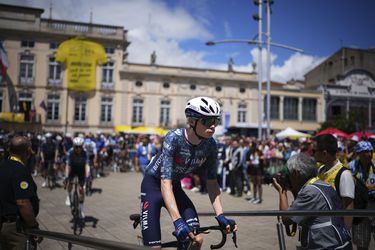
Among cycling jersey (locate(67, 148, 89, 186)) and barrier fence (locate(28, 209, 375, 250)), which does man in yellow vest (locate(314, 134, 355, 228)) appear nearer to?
barrier fence (locate(28, 209, 375, 250))

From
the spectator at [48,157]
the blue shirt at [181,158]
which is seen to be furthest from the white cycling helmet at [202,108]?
the spectator at [48,157]

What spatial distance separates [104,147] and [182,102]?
2765 cm

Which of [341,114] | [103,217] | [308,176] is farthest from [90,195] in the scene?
[341,114]

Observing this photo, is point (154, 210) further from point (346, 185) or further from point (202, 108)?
point (346, 185)

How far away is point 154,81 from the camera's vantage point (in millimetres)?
47281

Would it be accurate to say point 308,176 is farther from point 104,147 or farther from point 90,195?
point 104,147

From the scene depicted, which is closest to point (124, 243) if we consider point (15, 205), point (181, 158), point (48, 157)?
point (181, 158)

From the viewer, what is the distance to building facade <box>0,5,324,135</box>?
41.8m

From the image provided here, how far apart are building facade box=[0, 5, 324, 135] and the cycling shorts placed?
35.2 metres

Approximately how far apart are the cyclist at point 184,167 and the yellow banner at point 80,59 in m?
21.9

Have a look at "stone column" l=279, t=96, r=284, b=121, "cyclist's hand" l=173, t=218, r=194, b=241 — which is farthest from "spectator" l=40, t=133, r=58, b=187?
"stone column" l=279, t=96, r=284, b=121

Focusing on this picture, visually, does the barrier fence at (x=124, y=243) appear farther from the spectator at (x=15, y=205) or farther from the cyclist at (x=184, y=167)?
the cyclist at (x=184, y=167)

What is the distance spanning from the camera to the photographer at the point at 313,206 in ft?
9.49

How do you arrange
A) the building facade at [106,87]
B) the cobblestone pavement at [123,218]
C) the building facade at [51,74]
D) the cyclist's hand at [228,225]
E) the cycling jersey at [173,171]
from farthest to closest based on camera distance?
1. the building facade at [106,87]
2. the building facade at [51,74]
3. the cobblestone pavement at [123,218]
4. the cycling jersey at [173,171]
5. the cyclist's hand at [228,225]
